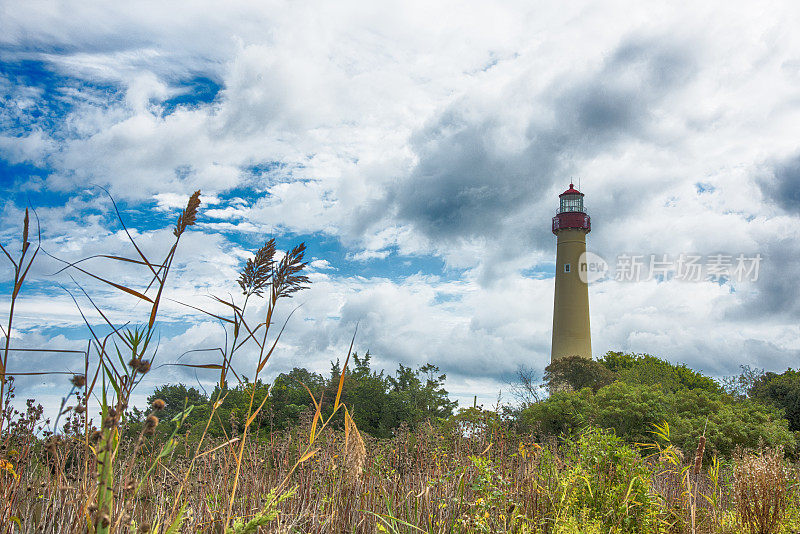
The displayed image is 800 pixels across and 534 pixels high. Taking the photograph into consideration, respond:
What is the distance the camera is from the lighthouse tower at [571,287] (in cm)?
2875

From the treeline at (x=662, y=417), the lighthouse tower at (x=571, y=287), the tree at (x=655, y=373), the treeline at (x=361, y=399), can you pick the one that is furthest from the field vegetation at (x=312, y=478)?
the lighthouse tower at (x=571, y=287)

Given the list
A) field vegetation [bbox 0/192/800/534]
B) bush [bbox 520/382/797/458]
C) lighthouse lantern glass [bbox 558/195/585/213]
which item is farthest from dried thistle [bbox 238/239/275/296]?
lighthouse lantern glass [bbox 558/195/585/213]

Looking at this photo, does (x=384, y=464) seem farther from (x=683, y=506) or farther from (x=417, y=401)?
(x=417, y=401)

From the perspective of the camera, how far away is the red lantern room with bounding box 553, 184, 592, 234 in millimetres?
30080

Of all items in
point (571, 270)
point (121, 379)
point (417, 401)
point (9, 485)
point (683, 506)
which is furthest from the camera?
point (571, 270)

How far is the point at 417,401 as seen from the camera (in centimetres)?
1247

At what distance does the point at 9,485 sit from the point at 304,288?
1.71 m

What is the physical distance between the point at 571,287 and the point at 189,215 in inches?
1150

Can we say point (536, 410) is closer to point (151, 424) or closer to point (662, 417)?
point (662, 417)

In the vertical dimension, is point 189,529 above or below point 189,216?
below

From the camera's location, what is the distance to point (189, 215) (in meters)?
1.70

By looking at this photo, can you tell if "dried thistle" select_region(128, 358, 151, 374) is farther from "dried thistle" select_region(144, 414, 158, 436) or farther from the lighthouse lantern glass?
the lighthouse lantern glass

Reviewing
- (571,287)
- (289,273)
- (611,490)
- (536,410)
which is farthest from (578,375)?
(289,273)

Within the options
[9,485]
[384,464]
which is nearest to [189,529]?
[9,485]
